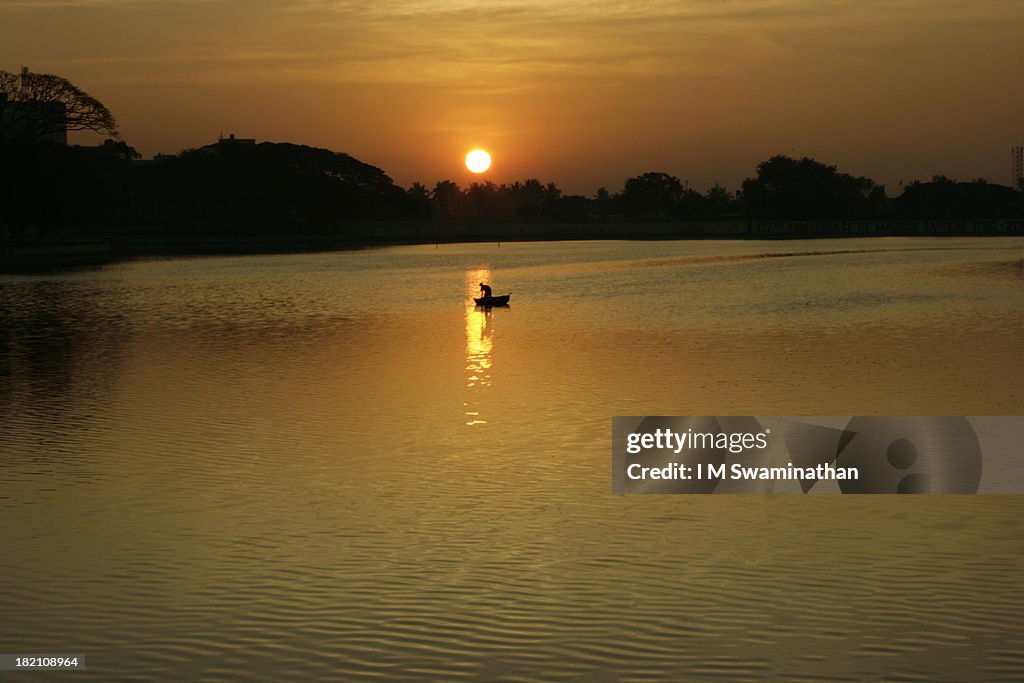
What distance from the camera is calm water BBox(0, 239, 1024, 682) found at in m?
9.16

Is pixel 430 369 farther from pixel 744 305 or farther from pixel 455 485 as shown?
pixel 744 305

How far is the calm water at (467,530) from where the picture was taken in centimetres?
916

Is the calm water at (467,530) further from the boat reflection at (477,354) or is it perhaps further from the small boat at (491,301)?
the small boat at (491,301)

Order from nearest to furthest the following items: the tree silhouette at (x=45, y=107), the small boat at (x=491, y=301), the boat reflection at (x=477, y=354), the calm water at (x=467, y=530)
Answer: the calm water at (x=467, y=530) < the boat reflection at (x=477, y=354) < the small boat at (x=491, y=301) < the tree silhouette at (x=45, y=107)

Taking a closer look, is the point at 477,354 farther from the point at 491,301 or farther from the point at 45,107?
the point at 45,107

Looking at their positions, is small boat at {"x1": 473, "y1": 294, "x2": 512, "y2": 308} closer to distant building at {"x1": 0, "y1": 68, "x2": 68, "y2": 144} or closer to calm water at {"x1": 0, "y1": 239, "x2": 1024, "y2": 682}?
calm water at {"x1": 0, "y1": 239, "x2": 1024, "y2": 682}

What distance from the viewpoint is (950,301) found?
48.5m

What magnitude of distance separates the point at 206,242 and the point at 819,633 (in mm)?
161556

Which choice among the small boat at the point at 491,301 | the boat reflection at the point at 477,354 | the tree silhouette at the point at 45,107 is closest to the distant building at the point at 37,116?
the tree silhouette at the point at 45,107

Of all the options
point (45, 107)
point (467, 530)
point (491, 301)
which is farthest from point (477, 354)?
point (45, 107)

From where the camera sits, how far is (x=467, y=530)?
12.6 metres

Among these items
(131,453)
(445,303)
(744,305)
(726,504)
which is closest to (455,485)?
(726,504)

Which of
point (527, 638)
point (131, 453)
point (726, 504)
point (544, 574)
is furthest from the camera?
point (131, 453)

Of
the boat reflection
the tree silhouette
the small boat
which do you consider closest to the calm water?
the boat reflection
